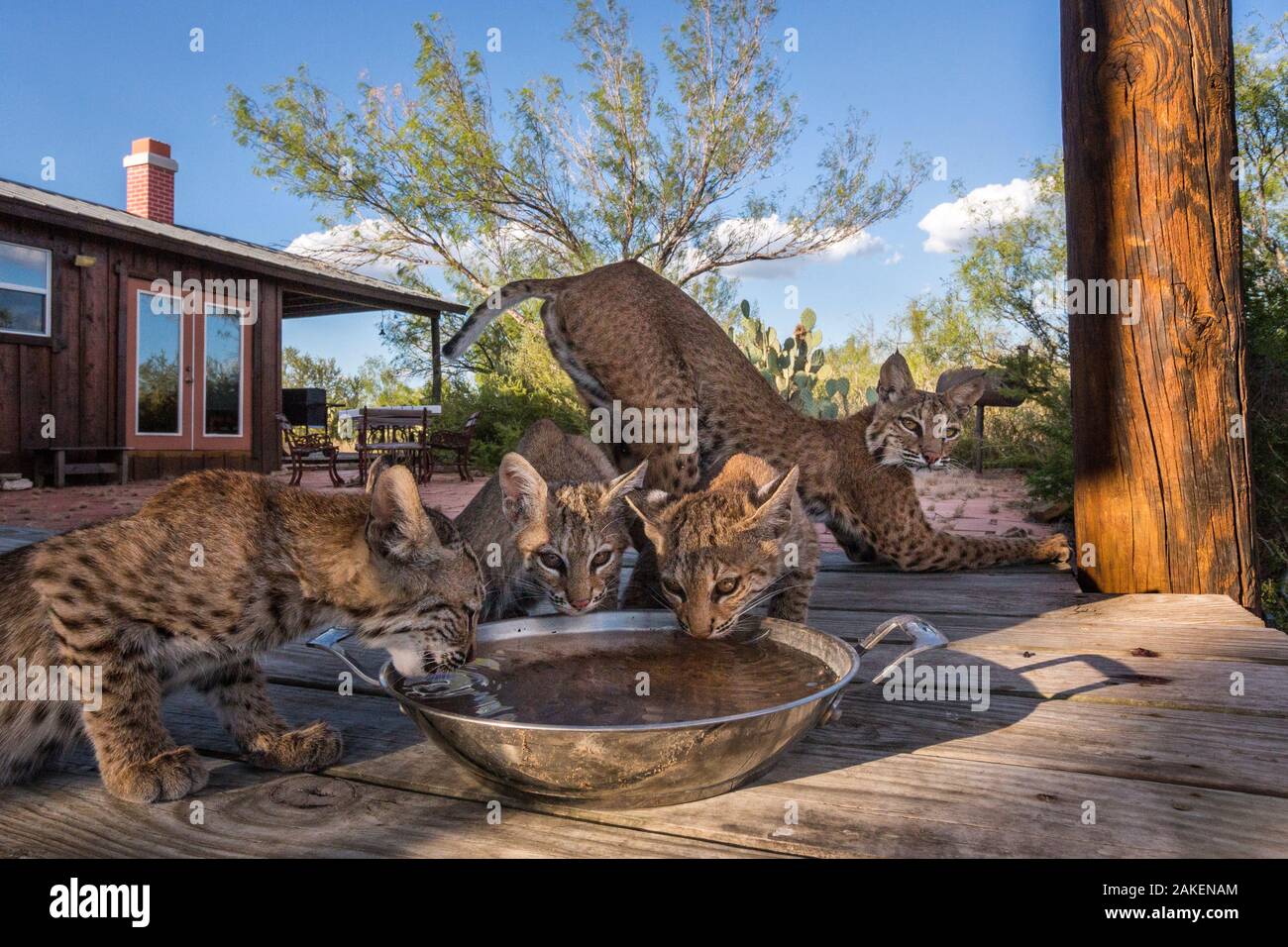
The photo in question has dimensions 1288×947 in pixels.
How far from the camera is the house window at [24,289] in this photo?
1471 centimetres

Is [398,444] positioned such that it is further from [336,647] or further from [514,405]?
[336,647]

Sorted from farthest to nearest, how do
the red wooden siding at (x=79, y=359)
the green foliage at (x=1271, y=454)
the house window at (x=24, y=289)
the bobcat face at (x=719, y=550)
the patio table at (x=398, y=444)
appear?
the patio table at (x=398, y=444), the red wooden siding at (x=79, y=359), the house window at (x=24, y=289), the green foliage at (x=1271, y=454), the bobcat face at (x=719, y=550)

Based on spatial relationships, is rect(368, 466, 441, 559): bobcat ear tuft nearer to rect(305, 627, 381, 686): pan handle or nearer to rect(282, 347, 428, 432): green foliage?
rect(305, 627, 381, 686): pan handle

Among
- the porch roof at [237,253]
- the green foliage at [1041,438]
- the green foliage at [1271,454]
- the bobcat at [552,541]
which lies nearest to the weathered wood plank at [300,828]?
the bobcat at [552,541]

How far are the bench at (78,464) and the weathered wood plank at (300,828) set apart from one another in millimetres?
15288

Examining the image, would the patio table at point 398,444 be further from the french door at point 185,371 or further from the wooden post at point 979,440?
the wooden post at point 979,440

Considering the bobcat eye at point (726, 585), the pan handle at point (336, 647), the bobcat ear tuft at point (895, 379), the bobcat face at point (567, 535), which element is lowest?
the pan handle at point (336, 647)

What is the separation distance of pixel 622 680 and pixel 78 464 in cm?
1668

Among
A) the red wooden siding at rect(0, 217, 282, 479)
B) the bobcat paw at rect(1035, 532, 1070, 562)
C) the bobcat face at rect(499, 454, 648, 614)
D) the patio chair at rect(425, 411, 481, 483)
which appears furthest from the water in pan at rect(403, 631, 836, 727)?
the red wooden siding at rect(0, 217, 282, 479)

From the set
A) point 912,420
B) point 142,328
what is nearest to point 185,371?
point 142,328

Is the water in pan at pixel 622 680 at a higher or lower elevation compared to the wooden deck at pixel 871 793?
higher

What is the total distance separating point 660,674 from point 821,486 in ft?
10.6
